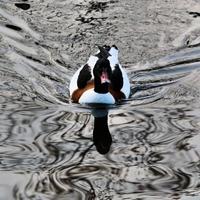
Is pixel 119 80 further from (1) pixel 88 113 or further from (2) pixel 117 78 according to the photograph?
(1) pixel 88 113

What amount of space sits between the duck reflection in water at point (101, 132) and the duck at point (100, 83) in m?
0.25

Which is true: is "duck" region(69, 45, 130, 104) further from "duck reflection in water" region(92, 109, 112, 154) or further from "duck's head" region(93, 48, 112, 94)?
"duck reflection in water" region(92, 109, 112, 154)

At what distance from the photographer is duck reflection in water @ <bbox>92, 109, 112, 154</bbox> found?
923cm

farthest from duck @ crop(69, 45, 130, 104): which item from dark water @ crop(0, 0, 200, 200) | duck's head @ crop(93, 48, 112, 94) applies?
dark water @ crop(0, 0, 200, 200)

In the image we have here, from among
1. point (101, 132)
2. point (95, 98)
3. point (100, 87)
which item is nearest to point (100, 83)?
point (100, 87)

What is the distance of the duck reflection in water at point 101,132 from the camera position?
9234mm

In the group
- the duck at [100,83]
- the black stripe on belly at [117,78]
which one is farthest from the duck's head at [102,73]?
the black stripe on belly at [117,78]

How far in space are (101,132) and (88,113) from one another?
769 mm

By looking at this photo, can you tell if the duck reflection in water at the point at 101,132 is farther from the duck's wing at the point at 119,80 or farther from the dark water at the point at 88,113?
the duck's wing at the point at 119,80

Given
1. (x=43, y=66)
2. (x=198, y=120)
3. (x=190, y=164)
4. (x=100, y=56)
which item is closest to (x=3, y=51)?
(x=43, y=66)

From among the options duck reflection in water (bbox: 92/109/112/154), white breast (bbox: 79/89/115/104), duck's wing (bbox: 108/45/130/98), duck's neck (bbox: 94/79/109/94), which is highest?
duck's wing (bbox: 108/45/130/98)

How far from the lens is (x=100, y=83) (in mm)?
10625

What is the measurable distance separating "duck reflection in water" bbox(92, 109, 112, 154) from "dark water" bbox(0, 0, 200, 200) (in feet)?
0.11

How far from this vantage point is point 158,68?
1195 cm
